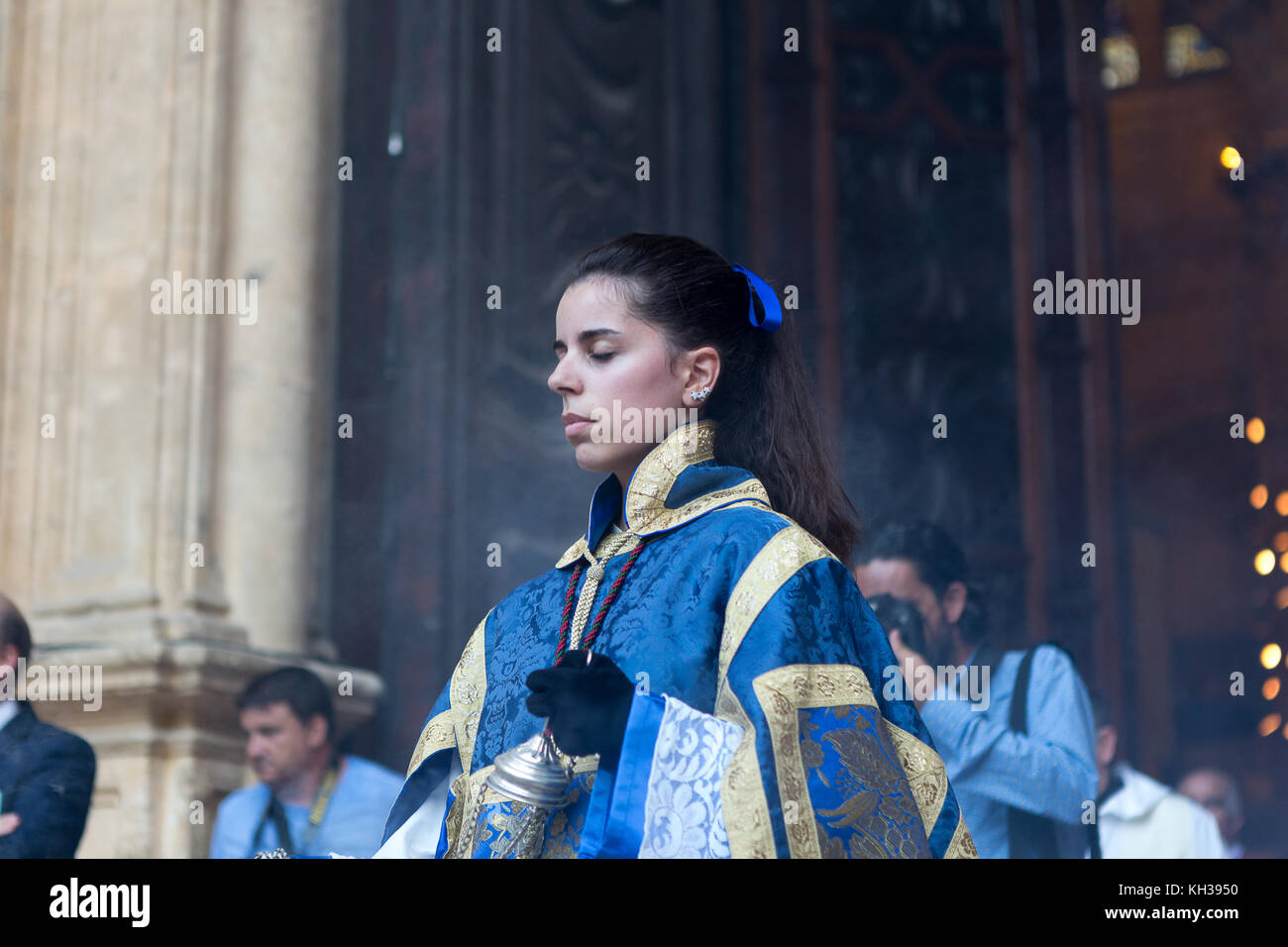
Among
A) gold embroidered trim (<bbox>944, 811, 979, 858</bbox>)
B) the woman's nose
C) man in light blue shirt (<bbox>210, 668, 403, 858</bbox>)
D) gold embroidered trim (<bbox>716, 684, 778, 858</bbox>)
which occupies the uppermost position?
the woman's nose

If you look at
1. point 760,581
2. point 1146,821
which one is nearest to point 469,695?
point 760,581

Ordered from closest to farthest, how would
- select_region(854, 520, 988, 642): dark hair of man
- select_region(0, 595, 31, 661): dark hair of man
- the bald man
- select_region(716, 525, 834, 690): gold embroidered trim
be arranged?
select_region(716, 525, 834, 690): gold embroidered trim < select_region(854, 520, 988, 642): dark hair of man < select_region(0, 595, 31, 661): dark hair of man < the bald man

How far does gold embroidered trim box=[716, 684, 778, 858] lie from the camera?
5.45ft

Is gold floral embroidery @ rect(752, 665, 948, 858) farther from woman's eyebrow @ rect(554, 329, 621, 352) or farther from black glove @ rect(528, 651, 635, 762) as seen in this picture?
woman's eyebrow @ rect(554, 329, 621, 352)

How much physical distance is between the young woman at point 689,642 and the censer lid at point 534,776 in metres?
0.04

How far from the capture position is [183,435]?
169 inches

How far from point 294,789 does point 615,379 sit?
2.42 meters

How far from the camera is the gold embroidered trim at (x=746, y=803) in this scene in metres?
1.66

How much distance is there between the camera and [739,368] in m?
2.05

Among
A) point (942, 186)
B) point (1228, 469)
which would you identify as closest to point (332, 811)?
point (942, 186)

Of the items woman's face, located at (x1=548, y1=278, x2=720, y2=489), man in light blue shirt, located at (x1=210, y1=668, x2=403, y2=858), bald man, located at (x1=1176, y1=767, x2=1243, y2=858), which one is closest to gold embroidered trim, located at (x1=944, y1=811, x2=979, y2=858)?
woman's face, located at (x1=548, y1=278, x2=720, y2=489)

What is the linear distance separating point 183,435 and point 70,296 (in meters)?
0.52

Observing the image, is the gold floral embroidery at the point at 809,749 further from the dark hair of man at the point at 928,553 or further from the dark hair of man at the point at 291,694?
the dark hair of man at the point at 291,694

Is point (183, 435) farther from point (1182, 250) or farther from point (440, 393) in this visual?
point (1182, 250)
